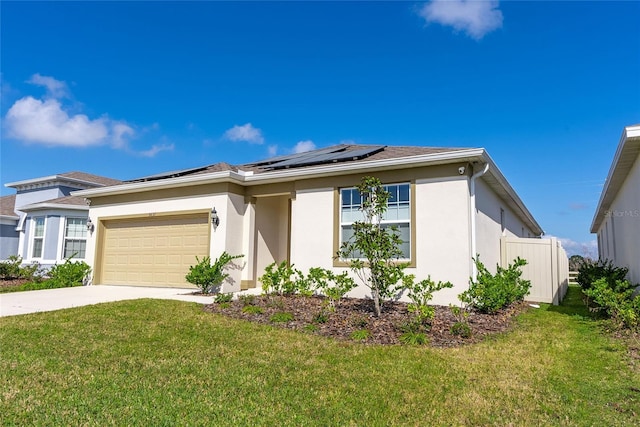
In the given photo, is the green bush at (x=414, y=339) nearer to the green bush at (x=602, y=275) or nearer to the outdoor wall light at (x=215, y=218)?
the green bush at (x=602, y=275)

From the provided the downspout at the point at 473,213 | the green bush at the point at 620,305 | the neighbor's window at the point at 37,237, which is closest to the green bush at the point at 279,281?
the downspout at the point at 473,213

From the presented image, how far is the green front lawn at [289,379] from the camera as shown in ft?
10.3

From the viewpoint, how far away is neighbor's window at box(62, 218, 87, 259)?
17.1 meters

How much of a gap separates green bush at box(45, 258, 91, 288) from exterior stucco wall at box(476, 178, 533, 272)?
1219cm

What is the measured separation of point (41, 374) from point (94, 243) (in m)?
10.5

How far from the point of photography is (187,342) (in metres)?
5.27

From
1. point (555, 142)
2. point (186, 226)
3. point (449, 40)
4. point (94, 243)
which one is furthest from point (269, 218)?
point (555, 142)

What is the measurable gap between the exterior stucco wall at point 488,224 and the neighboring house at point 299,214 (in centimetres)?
3

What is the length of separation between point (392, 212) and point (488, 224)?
9.45 feet

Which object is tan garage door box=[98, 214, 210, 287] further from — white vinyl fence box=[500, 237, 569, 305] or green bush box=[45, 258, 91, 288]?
white vinyl fence box=[500, 237, 569, 305]

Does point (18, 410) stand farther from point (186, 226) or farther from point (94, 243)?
point (94, 243)

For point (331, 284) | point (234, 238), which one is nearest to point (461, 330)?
point (331, 284)

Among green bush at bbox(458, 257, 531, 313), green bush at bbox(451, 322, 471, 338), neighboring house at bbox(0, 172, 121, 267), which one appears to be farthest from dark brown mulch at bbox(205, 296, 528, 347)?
neighboring house at bbox(0, 172, 121, 267)

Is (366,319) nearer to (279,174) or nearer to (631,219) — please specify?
(279,174)
